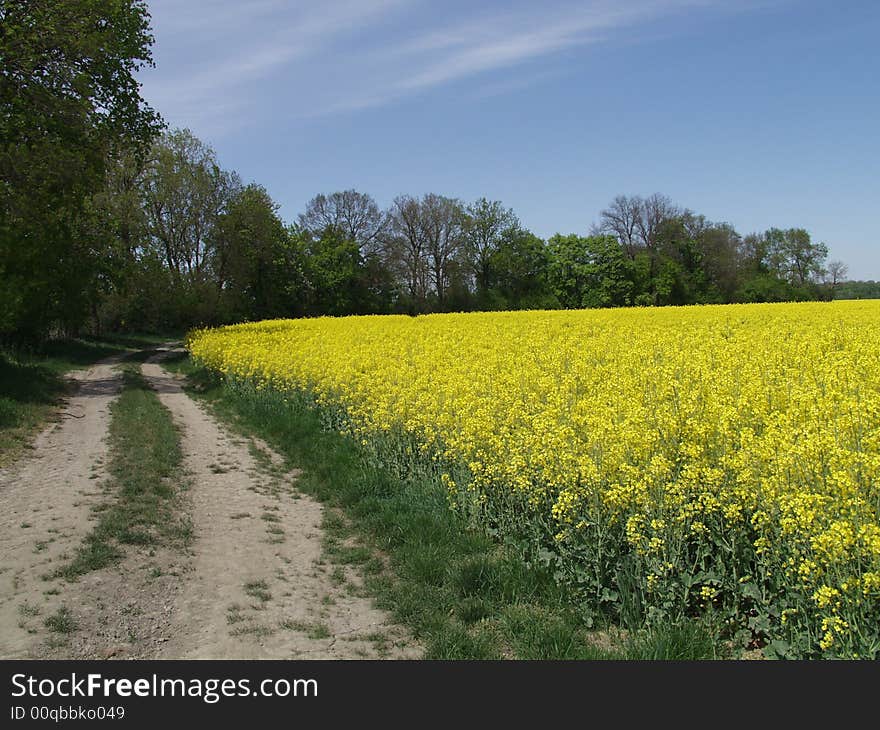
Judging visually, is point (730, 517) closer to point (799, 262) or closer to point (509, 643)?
point (509, 643)

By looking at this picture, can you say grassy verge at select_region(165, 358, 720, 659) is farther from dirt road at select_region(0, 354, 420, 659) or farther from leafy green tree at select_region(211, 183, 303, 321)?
leafy green tree at select_region(211, 183, 303, 321)

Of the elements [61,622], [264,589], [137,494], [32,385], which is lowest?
[264,589]

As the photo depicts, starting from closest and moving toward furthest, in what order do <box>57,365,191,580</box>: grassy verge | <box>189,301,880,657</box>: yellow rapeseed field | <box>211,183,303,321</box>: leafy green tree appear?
<box>189,301,880,657</box>: yellow rapeseed field
<box>57,365,191,580</box>: grassy verge
<box>211,183,303,321</box>: leafy green tree

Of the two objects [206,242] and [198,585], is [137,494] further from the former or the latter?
[206,242]

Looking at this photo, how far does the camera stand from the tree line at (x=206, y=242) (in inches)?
709

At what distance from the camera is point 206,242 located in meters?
43.6

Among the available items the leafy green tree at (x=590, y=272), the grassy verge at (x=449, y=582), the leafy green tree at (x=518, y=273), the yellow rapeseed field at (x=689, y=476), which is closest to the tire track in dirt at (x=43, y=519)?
the grassy verge at (x=449, y=582)

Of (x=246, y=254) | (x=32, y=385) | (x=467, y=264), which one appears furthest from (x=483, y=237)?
(x=32, y=385)

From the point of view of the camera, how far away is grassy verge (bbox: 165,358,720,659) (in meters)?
4.41

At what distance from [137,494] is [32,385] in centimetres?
1055

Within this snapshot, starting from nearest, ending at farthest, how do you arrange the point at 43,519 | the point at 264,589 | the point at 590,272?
1. the point at 264,589
2. the point at 43,519
3. the point at 590,272

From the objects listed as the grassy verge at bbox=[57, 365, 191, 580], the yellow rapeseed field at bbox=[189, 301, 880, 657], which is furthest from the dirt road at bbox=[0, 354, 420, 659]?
the yellow rapeseed field at bbox=[189, 301, 880, 657]

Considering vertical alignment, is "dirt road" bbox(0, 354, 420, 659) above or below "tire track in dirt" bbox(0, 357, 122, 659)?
below

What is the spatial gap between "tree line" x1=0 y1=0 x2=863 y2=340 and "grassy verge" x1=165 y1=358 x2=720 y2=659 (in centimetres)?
1407
